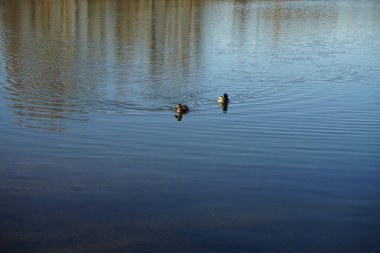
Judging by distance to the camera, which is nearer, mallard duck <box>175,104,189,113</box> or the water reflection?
mallard duck <box>175,104,189,113</box>

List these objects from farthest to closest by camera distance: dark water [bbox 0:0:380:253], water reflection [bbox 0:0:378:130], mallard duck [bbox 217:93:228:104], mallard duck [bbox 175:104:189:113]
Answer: water reflection [bbox 0:0:378:130]
mallard duck [bbox 217:93:228:104]
mallard duck [bbox 175:104:189:113]
dark water [bbox 0:0:380:253]

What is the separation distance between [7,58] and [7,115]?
9.54 m

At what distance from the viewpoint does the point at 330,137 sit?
43.0ft

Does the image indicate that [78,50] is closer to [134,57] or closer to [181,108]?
[134,57]

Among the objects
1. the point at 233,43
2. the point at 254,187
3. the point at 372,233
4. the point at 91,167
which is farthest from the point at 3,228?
the point at 233,43

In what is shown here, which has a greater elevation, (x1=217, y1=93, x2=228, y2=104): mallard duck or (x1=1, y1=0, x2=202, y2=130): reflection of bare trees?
(x1=1, y1=0, x2=202, y2=130): reflection of bare trees

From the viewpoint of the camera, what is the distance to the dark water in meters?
8.22

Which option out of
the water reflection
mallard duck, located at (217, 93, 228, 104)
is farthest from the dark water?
mallard duck, located at (217, 93, 228, 104)

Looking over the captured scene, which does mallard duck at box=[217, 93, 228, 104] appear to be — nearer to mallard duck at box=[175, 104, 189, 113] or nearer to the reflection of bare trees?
mallard duck at box=[175, 104, 189, 113]

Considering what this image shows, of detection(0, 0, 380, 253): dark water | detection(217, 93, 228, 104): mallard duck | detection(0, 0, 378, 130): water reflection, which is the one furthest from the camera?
detection(0, 0, 378, 130): water reflection

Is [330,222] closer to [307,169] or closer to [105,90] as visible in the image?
[307,169]

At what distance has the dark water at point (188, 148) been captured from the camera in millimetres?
8219

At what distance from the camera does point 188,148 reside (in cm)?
1218

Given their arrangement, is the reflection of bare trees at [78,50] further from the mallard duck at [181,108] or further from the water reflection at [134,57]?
the mallard duck at [181,108]
